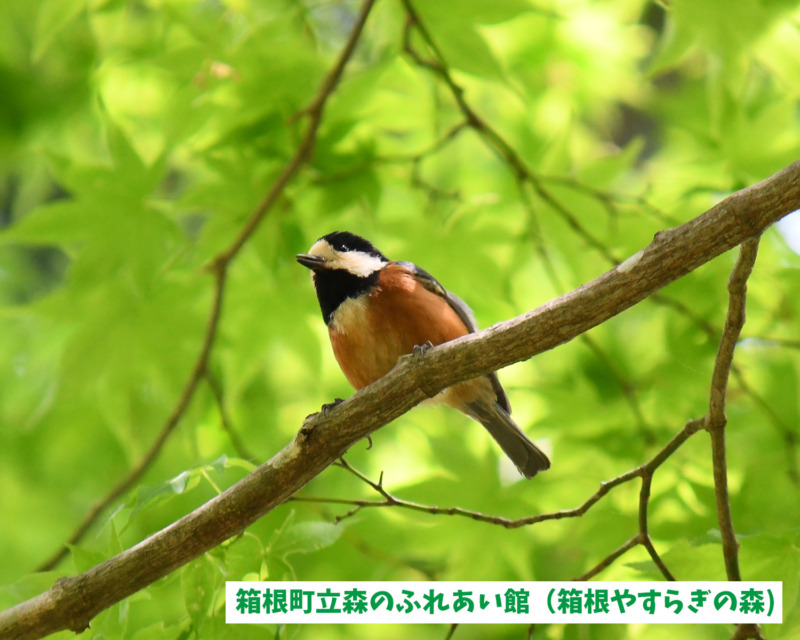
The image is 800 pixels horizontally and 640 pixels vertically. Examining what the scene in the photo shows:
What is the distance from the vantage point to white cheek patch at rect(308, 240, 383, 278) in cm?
336

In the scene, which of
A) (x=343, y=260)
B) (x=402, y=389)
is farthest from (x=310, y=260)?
(x=402, y=389)

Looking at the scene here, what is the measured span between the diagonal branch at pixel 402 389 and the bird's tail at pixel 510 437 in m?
1.16

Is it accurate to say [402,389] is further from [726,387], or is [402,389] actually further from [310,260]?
[310,260]

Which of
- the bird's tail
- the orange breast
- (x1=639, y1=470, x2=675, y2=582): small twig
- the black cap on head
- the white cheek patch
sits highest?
the black cap on head

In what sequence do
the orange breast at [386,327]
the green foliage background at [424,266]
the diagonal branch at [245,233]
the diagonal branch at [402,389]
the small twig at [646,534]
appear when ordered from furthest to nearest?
the diagonal branch at [245,233] < the orange breast at [386,327] < the green foliage background at [424,266] < the small twig at [646,534] < the diagonal branch at [402,389]

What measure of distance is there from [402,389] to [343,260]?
124cm

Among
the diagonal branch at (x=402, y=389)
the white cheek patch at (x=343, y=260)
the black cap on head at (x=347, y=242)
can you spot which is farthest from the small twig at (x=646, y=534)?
the black cap on head at (x=347, y=242)

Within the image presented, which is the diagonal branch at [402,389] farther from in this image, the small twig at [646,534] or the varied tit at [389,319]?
the varied tit at [389,319]

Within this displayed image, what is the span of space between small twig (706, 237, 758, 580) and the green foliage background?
0.33ft

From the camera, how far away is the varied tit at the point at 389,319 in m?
3.15

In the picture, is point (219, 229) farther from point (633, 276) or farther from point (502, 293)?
point (633, 276)

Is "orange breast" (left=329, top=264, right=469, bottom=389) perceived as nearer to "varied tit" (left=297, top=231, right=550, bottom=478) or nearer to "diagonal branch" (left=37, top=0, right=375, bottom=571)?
"varied tit" (left=297, top=231, right=550, bottom=478)

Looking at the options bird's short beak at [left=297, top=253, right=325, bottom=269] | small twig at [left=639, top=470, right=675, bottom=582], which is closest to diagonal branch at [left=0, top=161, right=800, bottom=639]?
small twig at [left=639, top=470, right=675, bottom=582]

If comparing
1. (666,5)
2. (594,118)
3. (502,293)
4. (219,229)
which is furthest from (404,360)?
(594,118)
